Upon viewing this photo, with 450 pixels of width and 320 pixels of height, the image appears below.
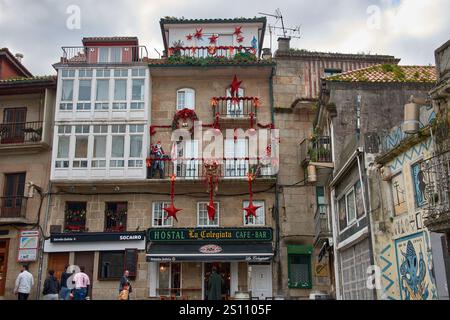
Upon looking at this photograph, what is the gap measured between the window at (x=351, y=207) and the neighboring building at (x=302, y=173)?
2887 mm

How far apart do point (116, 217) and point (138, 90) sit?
7206 mm

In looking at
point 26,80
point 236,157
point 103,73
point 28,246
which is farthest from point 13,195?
point 236,157

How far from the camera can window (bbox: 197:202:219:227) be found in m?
26.8

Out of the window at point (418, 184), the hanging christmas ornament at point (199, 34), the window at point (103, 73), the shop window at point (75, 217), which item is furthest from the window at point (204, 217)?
the window at point (418, 184)

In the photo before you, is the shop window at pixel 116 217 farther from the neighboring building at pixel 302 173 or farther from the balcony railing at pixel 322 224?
the balcony railing at pixel 322 224

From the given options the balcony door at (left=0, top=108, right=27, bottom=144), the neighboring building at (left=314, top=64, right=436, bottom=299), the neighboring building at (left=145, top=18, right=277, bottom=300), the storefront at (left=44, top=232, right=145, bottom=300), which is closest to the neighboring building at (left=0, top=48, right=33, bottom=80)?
the balcony door at (left=0, top=108, right=27, bottom=144)

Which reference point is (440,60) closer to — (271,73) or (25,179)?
(271,73)

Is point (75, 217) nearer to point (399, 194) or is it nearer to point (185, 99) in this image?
point (185, 99)

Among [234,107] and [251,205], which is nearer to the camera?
[251,205]

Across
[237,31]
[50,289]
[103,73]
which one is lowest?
[50,289]

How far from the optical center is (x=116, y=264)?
2584 centimetres

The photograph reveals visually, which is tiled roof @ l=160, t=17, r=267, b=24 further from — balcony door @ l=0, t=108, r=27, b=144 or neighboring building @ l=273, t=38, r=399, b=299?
balcony door @ l=0, t=108, r=27, b=144
